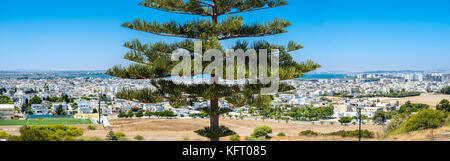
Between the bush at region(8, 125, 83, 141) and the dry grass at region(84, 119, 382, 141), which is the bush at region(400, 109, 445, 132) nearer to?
the dry grass at region(84, 119, 382, 141)

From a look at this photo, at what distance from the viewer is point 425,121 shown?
9.76 meters

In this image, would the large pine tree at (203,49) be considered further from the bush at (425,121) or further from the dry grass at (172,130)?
the bush at (425,121)

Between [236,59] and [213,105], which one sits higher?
[236,59]

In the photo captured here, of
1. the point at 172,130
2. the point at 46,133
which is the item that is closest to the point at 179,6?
the point at 46,133

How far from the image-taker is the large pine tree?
10.9 ft

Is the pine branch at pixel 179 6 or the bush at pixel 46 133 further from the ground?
the pine branch at pixel 179 6

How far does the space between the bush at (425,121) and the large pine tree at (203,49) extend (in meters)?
8.01

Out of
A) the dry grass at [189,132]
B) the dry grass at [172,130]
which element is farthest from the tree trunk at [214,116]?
the dry grass at [172,130]

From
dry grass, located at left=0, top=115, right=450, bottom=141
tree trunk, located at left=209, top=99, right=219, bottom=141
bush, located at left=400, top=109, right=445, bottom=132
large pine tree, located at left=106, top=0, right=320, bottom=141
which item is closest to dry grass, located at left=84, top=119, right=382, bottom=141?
dry grass, located at left=0, top=115, right=450, bottom=141

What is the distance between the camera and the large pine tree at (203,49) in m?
3.32
